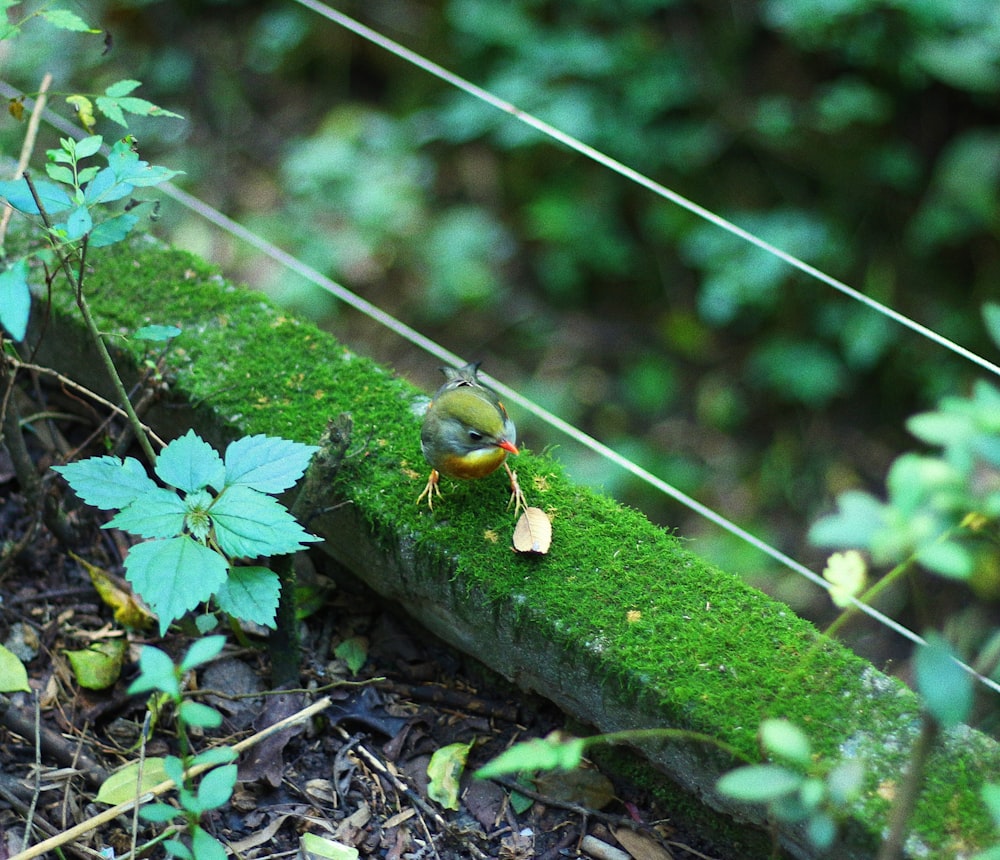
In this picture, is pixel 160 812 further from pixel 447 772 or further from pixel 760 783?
pixel 760 783

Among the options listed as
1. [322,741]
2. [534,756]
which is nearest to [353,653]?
[322,741]

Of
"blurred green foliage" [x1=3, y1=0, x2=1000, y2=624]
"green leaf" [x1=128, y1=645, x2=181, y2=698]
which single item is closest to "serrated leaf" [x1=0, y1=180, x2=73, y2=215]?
"green leaf" [x1=128, y1=645, x2=181, y2=698]

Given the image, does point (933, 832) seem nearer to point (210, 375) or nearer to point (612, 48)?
point (210, 375)

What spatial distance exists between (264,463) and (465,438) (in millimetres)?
499

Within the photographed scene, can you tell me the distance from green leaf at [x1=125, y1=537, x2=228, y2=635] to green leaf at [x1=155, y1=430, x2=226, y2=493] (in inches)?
5.6

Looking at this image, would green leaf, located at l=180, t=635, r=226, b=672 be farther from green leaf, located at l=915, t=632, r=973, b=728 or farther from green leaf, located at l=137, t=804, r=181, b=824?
green leaf, located at l=915, t=632, r=973, b=728

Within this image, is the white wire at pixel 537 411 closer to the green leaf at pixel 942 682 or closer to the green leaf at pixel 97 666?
the green leaf at pixel 942 682

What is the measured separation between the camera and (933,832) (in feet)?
6.20

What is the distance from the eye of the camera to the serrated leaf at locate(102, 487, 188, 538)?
183 centimetres

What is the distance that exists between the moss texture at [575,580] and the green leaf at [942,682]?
2.03 feet

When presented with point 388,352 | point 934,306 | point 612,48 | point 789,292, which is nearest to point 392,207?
point 388,352

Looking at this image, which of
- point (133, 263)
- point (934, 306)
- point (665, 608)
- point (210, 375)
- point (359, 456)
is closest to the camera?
point (665, 608)

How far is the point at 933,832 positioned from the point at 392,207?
4.48 metres

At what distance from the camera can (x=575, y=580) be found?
2293mm
